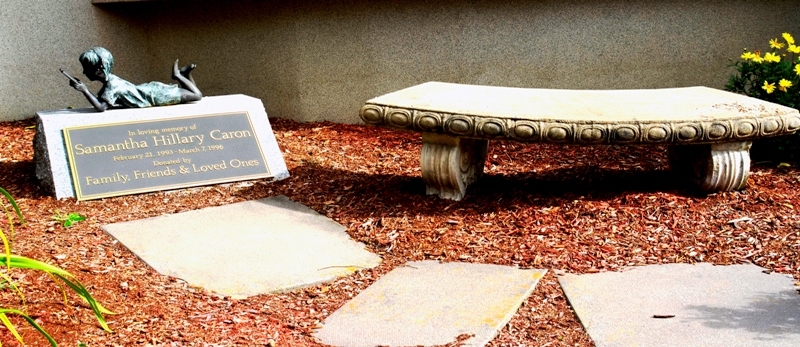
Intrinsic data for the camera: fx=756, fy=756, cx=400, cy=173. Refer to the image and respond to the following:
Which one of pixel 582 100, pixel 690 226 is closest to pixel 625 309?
pixel 690 226

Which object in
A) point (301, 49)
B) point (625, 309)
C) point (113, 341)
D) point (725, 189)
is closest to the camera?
point (113, 341)

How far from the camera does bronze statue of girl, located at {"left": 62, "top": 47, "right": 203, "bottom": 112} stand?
5414 millimetres

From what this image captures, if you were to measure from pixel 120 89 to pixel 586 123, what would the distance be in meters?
3.40

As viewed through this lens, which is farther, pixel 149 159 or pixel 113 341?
pixel 149 159

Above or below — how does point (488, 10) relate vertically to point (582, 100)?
above

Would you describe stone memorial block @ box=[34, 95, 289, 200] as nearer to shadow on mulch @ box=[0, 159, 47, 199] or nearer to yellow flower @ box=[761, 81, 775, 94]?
shadow on mulch @ box=[0, 159, 47, 199]

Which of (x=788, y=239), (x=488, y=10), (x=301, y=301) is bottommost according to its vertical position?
(x=301, y=301)

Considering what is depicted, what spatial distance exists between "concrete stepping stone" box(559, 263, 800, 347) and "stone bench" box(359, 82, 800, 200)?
899 mm

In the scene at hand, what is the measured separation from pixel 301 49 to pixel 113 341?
4.66m

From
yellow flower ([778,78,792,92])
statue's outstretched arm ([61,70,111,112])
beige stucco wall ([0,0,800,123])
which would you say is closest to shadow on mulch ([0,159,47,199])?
statue's outstretched arm ([61,70,111,112])

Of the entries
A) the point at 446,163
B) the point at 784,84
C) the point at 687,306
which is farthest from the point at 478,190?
the point at 784,84

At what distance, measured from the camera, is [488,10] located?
6.88m

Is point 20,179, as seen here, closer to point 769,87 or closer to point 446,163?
point 446,163

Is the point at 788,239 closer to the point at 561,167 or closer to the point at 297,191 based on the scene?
the point at 561,167
